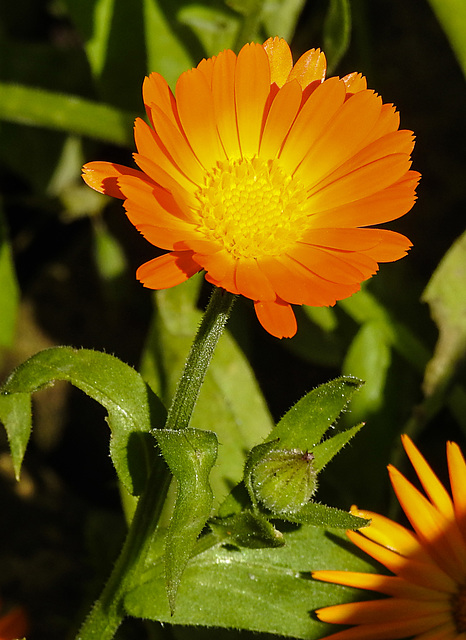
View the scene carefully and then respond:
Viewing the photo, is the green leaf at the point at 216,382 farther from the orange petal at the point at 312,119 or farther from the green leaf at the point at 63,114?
the orange petal at the point at 312,119

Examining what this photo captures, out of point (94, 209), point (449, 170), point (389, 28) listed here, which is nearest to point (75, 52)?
point (94, 209)

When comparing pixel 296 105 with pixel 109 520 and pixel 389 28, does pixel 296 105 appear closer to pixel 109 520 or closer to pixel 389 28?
pixel 109 520

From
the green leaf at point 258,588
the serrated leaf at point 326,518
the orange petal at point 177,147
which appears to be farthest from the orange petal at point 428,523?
the orange petal at point 177,147

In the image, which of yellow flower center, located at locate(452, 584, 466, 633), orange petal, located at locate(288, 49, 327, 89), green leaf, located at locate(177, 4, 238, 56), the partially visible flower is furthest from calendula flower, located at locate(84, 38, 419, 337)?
the partially visible flower

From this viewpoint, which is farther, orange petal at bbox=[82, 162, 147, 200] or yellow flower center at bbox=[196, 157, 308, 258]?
yellow flower center at bbox=[196, 157, 308, 258]

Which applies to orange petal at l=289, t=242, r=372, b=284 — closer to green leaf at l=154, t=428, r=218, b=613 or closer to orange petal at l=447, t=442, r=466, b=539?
green leaf at l=154, t=428, r=218, b=613

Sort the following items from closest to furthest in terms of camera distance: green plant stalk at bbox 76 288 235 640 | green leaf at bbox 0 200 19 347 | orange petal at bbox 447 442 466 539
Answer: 1. green plant stalk at bbox 76 288 235 640
2. orange petal at bbox 447 442 466 539
3. green leaf at bbox 0 200 19 347
